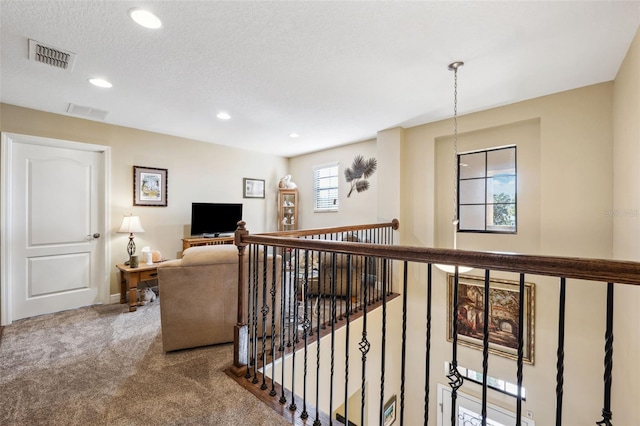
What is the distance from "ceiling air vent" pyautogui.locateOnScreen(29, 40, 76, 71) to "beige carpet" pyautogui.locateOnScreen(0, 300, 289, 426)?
2.51m

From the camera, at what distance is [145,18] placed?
1838 millimetres

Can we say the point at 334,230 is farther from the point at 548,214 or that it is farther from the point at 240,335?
the point at 548,214

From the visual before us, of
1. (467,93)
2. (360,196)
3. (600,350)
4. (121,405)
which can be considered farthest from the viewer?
(360,196)

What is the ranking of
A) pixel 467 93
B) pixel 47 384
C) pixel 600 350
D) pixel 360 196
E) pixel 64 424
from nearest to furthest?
pixel 64 424, pixel 47 384, pixel 600 350, pixel 467 93, pixel 360 196

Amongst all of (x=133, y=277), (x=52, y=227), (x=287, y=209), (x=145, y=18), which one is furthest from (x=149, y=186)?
(x=145, y=18)

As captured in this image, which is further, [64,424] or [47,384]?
[47,384]

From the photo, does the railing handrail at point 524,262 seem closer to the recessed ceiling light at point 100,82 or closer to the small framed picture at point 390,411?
the recessed ceiling light at point 100,82

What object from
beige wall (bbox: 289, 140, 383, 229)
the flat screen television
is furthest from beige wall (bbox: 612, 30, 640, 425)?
the flat screen television

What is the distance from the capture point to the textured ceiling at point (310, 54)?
179cm

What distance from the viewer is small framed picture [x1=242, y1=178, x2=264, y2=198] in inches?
215

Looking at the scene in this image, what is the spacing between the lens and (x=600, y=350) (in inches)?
109

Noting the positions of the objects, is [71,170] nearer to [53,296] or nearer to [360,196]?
[53,296]

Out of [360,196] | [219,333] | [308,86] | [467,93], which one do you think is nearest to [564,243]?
[467,93]

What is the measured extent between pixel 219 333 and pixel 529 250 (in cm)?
353
